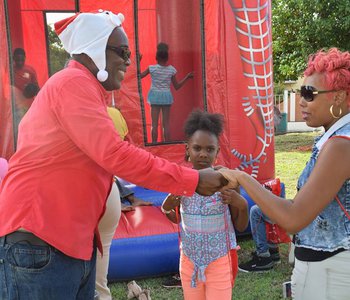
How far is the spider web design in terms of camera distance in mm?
5266

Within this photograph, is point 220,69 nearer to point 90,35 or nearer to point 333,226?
point 90,35

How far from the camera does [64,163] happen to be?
178 cm

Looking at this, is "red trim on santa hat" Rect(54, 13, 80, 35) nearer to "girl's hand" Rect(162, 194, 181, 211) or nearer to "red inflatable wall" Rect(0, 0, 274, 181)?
"girl's hand" Rect(162, 194, 181, 211)

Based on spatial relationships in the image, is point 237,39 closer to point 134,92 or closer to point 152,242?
point 134,92

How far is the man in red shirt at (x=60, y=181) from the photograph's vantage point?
1747 mm

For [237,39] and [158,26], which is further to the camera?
[158,26]

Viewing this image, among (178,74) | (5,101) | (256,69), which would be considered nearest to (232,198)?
(256,69)

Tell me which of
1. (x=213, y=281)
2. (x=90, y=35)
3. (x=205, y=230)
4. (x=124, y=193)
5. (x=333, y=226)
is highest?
(x=90, y=35)

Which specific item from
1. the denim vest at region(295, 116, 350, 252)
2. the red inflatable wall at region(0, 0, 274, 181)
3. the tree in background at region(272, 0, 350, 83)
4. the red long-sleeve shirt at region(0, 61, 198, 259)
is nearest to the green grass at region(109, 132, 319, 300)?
the red inflatable wall at region(0, 0, 274, 181)

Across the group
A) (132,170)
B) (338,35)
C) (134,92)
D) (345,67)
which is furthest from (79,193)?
(338,35)

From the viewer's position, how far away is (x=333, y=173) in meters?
1.69

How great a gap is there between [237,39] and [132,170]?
3.80m

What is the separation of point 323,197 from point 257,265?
2.76 meters

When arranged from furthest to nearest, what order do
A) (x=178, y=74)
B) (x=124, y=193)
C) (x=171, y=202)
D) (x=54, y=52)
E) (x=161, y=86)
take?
(x=178, y=74) → (x=161, y=86) → (x=54, y=52) → (x=124, y=193) → (x=171, y=202)
